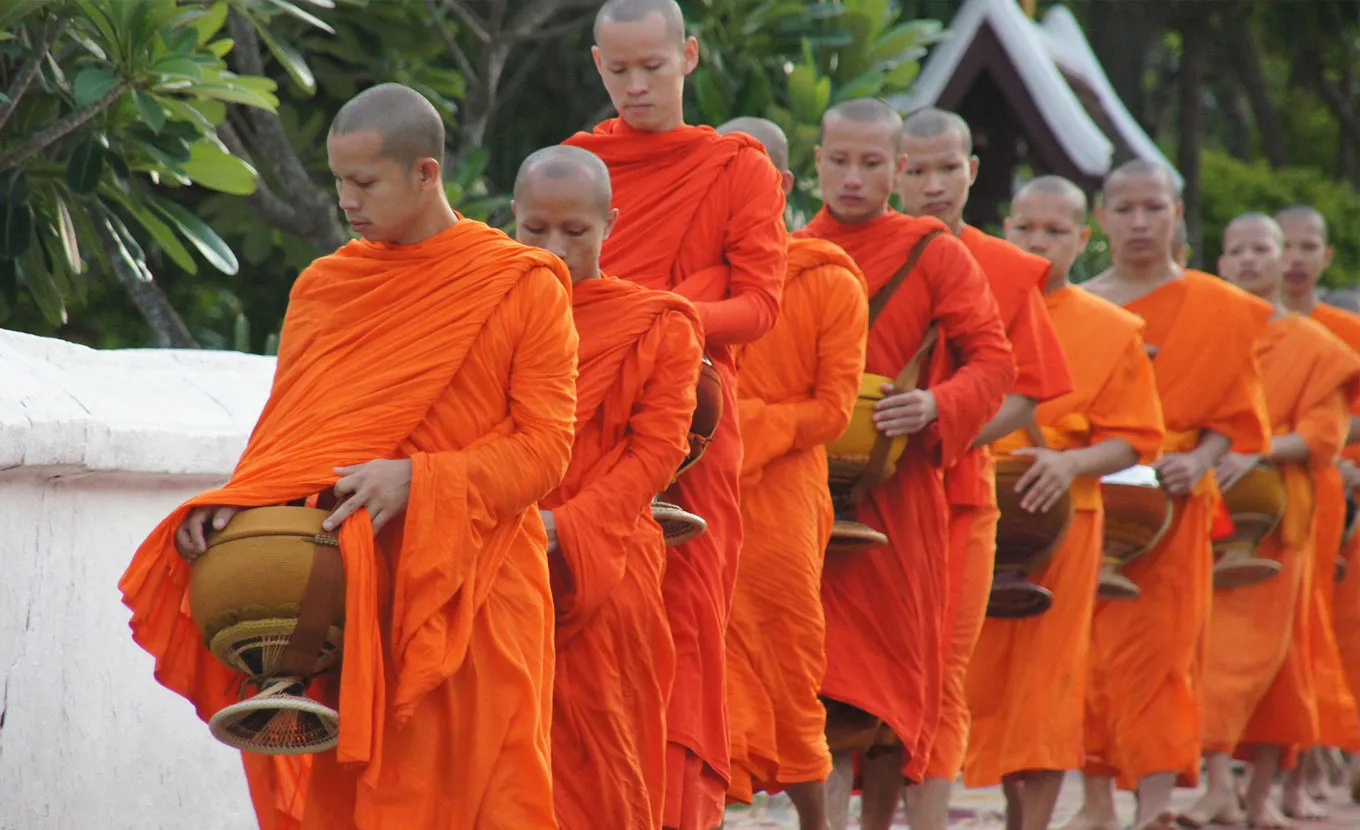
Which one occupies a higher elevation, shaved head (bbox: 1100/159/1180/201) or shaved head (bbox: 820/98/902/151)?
shaved head (bbox: 1100/159/1180/201)

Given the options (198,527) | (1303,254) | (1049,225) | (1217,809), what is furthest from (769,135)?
(1303,254)

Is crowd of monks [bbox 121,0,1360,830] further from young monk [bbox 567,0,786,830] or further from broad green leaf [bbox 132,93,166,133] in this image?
broad green leaf [bbox 132,93,166,133]

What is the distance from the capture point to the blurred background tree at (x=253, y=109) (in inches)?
258

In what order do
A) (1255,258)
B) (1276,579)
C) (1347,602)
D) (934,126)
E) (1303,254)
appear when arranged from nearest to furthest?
(934,126)
(1276,579)
(1255,258)
(1303,254)
(1347,602)

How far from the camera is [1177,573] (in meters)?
8.51

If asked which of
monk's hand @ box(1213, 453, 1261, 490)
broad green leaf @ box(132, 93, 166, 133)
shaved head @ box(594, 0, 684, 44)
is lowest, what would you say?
monk's hand @ box(1213, 453, 1261, 490)

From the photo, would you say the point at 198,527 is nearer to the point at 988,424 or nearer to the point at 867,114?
the point at 867,114

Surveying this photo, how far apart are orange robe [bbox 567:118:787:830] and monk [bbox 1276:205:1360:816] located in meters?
5.42

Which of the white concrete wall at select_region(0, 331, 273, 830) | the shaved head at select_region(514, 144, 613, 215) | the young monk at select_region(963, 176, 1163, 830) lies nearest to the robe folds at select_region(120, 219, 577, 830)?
the shaved head at select_region(514, 144, 613, 215)

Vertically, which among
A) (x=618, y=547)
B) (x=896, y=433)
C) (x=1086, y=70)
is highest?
(x=1086, y=70)

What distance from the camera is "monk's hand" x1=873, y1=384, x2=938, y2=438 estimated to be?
6477mm

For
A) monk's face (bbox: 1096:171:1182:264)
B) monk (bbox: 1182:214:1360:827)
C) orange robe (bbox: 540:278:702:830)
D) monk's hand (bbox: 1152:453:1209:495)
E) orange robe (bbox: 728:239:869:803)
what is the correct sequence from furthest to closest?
1. monk (bbox: 1182:214:1360:827)
2. monk's face (bbox: 1096:171:1182:264)
3. monk's hand (bbox: 1152:453:1209:495)
4. orange robe (bbox: 728:239:869:803)
5. orange robe (bbox: 540:278:702:830)

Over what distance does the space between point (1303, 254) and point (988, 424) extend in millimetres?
4628

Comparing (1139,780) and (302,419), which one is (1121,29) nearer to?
(1139,780)
